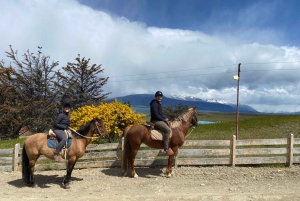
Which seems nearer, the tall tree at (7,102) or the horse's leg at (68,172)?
the horse's leg at (68,172)

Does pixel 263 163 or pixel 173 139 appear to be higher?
pixel 173 139

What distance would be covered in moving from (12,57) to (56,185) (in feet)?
72.1

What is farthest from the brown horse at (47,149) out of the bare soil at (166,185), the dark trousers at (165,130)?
the dark trousers at (165,130)

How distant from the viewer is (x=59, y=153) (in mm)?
7988

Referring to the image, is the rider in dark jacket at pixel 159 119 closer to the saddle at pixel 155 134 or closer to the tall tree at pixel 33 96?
the saddle at pixel 155 134

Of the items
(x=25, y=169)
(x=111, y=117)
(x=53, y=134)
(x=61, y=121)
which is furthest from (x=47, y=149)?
(x=111, y=117)

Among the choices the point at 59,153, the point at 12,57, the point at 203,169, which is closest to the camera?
Result: the point at 59,153

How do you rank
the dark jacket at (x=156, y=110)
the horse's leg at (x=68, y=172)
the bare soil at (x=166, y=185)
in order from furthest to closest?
the dark jacket at (x=156, y=110) < the horse's leg at (x=68, y=172) < the bare soil at (x=166, y=185)

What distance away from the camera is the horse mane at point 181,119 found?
31.4 feet

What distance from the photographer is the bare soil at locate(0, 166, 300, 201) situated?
279 inches

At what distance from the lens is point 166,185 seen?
8227mm

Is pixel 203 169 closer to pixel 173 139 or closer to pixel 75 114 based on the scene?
pixel 173 139

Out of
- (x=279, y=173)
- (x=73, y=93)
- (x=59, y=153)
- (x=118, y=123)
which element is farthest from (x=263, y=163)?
(x=73, y=93)

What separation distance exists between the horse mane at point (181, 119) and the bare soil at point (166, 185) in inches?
70.6
